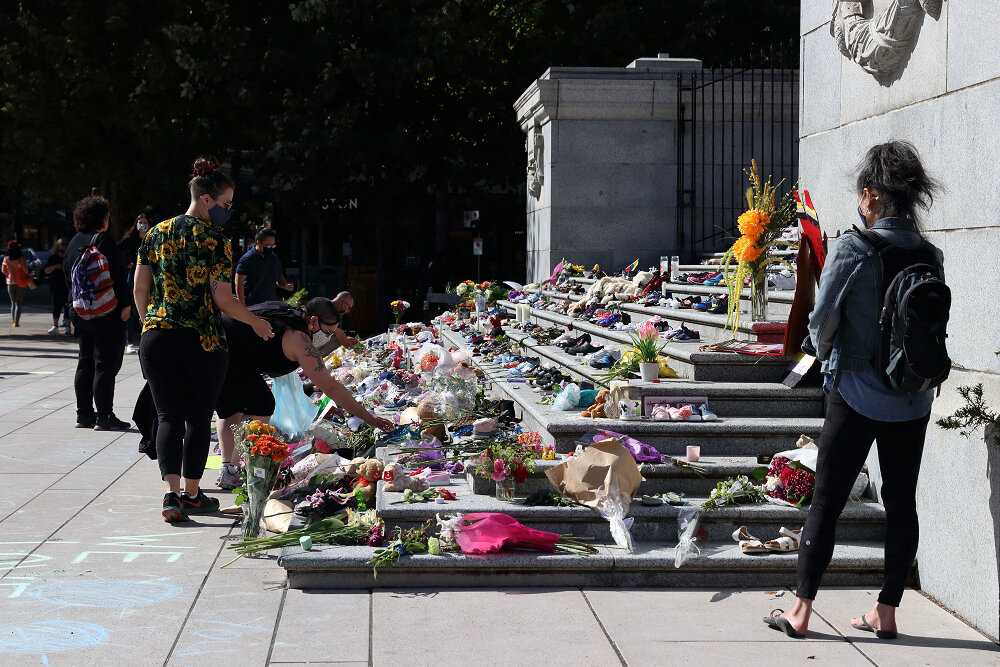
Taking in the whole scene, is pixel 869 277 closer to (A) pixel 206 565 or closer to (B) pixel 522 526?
(B) pixel 522 526

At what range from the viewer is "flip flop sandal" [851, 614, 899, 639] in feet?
14.9

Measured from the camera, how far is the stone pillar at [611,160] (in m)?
13.6

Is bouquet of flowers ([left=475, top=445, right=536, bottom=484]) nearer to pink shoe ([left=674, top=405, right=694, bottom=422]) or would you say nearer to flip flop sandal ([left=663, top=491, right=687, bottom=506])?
flip flop sandal ([left=663, top=491, right=687, bottom=506])

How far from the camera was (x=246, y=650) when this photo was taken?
4344 millimetres

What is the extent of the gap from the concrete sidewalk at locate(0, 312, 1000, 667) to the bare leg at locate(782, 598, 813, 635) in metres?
0.07

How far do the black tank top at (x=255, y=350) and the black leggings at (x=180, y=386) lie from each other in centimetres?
58

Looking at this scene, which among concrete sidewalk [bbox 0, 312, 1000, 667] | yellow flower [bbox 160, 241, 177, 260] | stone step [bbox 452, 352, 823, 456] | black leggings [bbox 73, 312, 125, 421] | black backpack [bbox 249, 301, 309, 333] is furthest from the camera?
black leggings [bbox 73, 312, 125, 421]

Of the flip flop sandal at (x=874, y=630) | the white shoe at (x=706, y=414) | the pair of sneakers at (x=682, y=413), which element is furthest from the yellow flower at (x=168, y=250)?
the flip flop sandal at (x=874, y=630)

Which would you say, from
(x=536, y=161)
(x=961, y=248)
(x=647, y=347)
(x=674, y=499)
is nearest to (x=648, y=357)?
(x=647, y=347)

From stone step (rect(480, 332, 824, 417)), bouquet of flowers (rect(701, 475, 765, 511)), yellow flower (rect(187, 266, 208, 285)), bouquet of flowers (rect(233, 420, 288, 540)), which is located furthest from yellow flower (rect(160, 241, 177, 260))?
bouquet of flowers (rect(701, 475, 765, 511))

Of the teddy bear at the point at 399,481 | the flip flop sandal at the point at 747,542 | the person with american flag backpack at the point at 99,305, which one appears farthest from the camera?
the person with american flag backpack at the point at 99,305

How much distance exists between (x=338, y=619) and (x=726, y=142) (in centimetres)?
1068

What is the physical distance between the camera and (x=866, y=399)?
4375mm

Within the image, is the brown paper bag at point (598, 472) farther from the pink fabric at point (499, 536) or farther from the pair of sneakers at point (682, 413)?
the pair of sneakers at point (682, 413)
